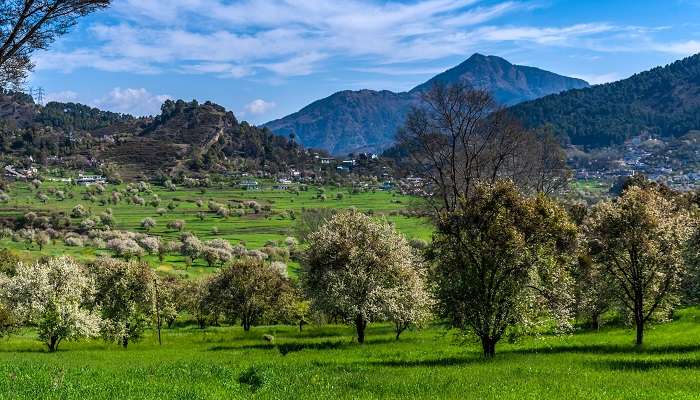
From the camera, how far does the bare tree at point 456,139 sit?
45344 mm

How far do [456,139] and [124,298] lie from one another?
35390mm

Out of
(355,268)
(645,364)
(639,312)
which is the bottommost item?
(645,364)

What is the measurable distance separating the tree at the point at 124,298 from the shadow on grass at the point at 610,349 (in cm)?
3617

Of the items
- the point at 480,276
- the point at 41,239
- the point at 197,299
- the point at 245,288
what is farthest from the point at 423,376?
the point at 41,239

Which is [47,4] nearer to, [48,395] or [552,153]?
[48,395]

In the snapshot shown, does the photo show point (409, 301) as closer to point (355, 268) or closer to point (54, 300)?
point (355, 268)

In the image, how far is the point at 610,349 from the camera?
31.6 metres

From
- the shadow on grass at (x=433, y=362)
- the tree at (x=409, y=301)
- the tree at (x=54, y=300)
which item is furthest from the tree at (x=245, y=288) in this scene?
the shadow on grass at (x=433, y=362)

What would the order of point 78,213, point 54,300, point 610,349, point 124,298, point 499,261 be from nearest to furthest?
point 499,261 → point 610,349 → point 54,300 → point 124,298 → point 78,213

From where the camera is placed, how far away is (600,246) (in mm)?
32406

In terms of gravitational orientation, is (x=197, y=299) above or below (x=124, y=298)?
below

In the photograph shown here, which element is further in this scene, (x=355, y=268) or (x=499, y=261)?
(x=355, y=268)

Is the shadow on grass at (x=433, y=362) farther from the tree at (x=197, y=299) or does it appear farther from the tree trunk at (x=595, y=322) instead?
the tree at (x=197, y=299)

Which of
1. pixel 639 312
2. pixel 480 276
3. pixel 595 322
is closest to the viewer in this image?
pixel 480 276
